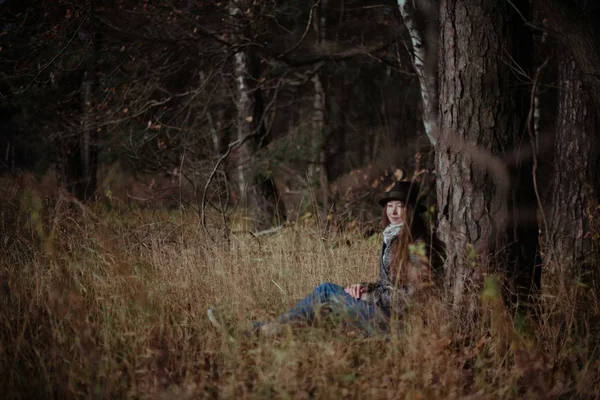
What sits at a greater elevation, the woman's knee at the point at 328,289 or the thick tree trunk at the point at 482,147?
the thick tree trunk at the point at 482,147

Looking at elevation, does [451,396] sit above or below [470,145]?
below

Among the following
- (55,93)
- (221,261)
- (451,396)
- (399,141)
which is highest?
(55,93)

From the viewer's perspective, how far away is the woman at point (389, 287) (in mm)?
3887

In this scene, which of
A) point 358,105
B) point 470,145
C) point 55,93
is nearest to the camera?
point 470,145

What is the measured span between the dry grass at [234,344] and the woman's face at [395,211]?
31.2 inches

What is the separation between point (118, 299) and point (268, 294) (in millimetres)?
1164

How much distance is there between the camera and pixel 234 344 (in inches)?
140

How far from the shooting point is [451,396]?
307 cm

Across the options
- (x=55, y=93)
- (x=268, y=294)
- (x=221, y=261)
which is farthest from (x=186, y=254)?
(x=55, y=93)

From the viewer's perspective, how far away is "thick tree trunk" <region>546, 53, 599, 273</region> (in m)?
5.36

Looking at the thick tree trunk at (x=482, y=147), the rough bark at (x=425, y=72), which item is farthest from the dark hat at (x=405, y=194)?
the rough bark at (x=425, y=72)

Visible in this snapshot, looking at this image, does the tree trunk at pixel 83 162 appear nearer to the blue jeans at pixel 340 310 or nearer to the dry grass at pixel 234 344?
the dry grass at pixel 234 344

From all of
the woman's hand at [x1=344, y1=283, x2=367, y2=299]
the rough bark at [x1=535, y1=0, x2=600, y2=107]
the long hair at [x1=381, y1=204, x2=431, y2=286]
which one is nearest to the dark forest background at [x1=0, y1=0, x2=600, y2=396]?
the rough bark at [x1=535, y1=0, x2=600, y2=107]

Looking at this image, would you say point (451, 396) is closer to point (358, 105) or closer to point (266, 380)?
point (266, 380)
